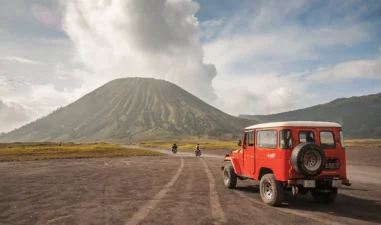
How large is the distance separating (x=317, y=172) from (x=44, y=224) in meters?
8.44

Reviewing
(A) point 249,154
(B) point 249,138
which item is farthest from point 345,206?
(B) point 249,138

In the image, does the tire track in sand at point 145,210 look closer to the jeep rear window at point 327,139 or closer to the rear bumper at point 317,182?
the rear bumper at point 317,182

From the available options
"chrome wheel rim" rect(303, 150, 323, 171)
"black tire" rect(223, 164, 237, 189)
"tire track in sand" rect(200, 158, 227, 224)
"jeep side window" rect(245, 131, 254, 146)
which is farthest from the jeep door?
"chrome wheel rim" rect(303, 150, 323, 171)

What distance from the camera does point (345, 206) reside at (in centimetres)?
1031

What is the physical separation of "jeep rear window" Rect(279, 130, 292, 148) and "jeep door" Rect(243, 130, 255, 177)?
1988 millimetres

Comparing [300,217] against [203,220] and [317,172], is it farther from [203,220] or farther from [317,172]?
[203,220]

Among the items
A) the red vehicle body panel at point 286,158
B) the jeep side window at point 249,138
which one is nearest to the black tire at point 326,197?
the red vehicle body panel at point 286,158

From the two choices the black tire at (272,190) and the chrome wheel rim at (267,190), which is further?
the chrome wheel rim at (267,190)

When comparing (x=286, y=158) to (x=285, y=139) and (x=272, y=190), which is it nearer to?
(x=285, y=139)

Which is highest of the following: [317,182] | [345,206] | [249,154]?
[249,154]

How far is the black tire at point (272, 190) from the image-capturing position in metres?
9.89

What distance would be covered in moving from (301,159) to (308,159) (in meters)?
0.37

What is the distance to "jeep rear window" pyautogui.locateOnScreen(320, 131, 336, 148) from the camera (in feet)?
33.7

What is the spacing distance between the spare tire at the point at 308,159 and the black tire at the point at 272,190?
3.09 ft
